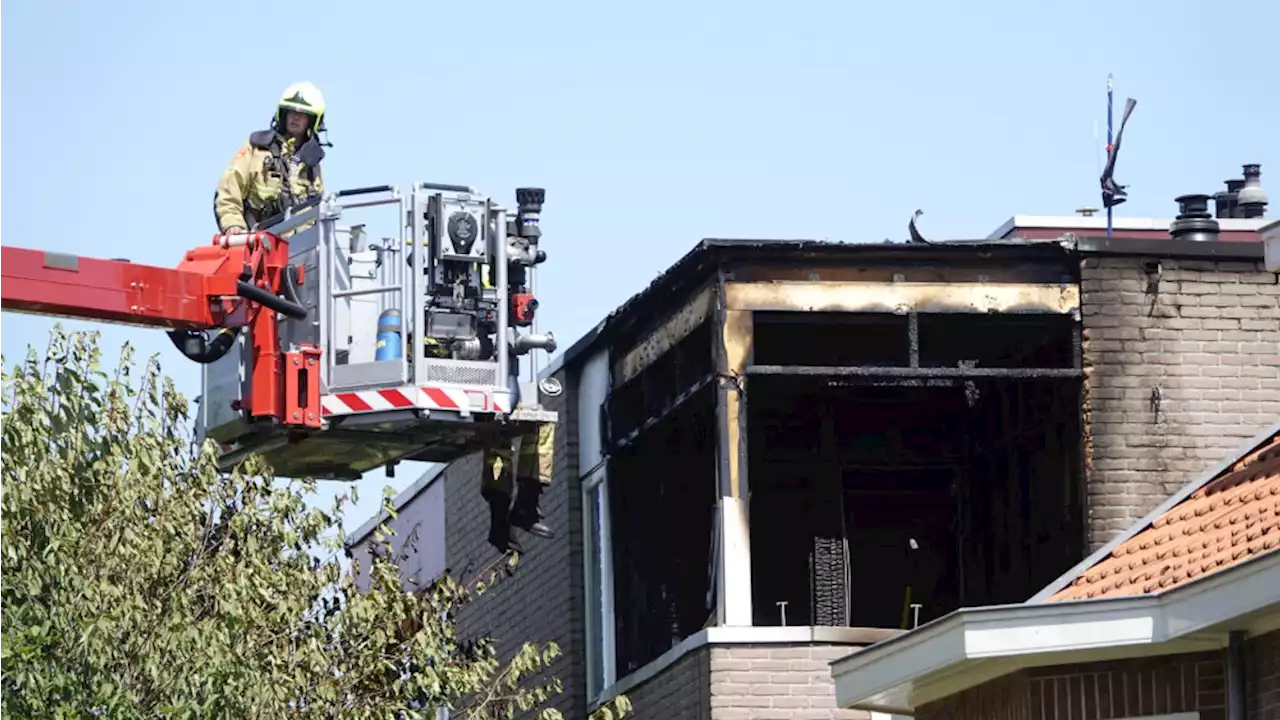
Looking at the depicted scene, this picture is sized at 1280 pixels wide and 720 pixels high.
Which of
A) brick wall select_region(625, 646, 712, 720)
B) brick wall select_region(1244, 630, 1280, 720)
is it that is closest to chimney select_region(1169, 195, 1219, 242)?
brick wall select_region(625, 646, 712, 720)

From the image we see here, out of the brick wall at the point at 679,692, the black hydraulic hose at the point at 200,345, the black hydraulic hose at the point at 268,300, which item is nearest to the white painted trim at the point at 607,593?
the brick wall at the point at 679,692

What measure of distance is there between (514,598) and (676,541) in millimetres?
3573

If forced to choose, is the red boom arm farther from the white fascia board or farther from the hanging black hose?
the white fascia board

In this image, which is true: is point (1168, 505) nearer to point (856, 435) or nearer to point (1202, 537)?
point (1202, 537)

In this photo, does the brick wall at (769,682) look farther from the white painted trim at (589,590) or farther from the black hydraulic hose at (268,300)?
the white painted trim at (589,590)

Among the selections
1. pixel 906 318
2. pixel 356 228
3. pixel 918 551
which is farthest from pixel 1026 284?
pixel 356 228

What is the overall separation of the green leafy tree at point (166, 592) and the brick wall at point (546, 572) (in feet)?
10.1

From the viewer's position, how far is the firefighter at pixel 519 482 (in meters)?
20.4

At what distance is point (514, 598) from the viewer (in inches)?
1006

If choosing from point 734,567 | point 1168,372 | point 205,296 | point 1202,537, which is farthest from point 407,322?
point 1202,537

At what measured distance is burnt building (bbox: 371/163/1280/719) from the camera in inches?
770

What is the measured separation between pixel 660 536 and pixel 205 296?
5.06 meters

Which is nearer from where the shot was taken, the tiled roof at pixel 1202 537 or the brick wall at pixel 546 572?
the tiled roof at pixel 1202 537

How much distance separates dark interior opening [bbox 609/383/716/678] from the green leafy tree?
6.93 ft
